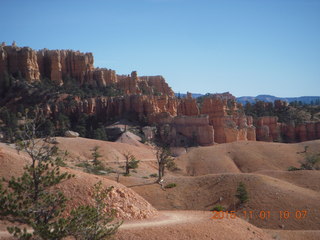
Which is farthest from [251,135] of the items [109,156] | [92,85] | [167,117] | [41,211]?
[41,211]

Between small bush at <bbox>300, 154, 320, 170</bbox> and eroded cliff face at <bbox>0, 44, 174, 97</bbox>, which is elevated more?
eroded cliff face at <bbox>0, 44, 174, 97</bbox>

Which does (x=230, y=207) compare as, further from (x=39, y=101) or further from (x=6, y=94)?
(x=6, y=94)

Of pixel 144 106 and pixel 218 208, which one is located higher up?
pixel 144 106

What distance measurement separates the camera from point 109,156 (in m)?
47.4

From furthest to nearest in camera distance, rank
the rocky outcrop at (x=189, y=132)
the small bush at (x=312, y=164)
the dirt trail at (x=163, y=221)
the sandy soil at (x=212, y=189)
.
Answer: the rocky outcrop at (x=189, y=132)
the small bush at (x=312, y=164)
the sandy soil at (x=212, y=189)
the dirt trail at (x=163, y=221)

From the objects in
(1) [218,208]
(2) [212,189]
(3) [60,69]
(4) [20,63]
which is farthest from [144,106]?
(1) [218,208]

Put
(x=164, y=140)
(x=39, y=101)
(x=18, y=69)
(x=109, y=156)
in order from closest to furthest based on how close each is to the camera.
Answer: (x=109, y=156)
(x=164, y=140)
(x=39, y=101)
(x=18, y=69)

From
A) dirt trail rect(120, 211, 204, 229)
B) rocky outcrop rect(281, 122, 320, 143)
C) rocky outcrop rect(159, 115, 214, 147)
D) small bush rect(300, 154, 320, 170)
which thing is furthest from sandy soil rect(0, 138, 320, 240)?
rocky outcrop rect(281, 122, 320, 143)

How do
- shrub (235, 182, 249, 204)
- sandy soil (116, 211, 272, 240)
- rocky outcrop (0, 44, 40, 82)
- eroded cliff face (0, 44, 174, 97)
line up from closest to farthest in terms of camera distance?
1. sandy soil (116, 211, 272, 240)
2. shrub (235, 182, 249, 204)
3. rocky outcrop (0, 44, 40, 82)
4. eroded cliff face (0, 44, 174, 97)

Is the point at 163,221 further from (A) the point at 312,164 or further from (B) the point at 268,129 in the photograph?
(B) the point at 268,129

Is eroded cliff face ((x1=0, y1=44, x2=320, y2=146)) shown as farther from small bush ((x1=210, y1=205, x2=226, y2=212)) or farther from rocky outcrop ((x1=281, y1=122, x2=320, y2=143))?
small bush ((x1=210, y1=205, x2=226, y2=212))

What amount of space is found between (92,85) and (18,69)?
18105 mm
